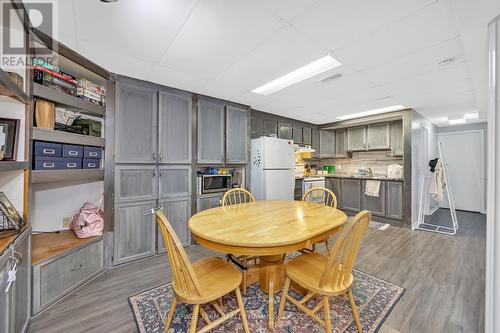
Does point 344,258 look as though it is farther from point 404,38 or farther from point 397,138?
point 397,138

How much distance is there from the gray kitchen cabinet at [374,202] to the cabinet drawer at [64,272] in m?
4.91

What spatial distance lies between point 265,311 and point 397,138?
4609mm

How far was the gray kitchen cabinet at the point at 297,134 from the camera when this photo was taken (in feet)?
16.4

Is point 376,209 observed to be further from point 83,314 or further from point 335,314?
point 83,314

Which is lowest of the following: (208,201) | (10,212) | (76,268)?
(76,268)

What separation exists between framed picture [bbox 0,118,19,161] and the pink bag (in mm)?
989

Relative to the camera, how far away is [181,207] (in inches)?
120

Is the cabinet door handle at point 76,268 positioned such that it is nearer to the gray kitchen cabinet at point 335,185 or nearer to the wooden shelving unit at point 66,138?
the wooden shelving unit at point 66,138

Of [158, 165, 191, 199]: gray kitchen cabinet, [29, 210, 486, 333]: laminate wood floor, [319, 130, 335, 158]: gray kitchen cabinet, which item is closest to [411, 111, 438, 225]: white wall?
[29, 210, 486, 333]: laminate wood floor

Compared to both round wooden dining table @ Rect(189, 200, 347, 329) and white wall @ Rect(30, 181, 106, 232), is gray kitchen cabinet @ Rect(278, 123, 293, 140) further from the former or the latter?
white wall @ Rect(30, 181, 106, 232)

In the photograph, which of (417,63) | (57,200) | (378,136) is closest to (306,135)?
(378,136)

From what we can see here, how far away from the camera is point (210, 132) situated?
3367 mm

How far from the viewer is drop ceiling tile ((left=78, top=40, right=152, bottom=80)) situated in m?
A: 1.99

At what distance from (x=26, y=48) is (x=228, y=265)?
2.32 m
